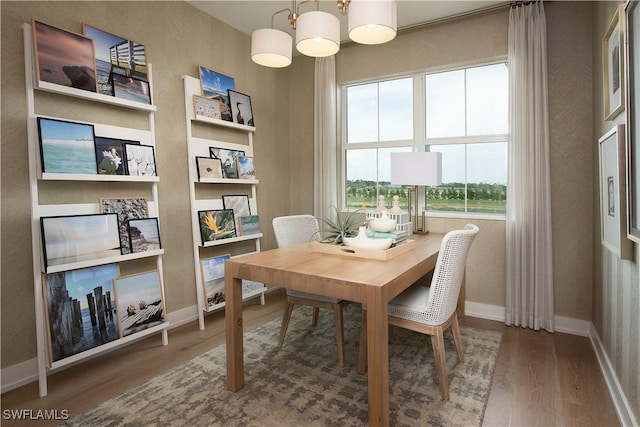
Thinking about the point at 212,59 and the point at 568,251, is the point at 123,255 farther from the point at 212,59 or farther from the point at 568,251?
the point at 568,251

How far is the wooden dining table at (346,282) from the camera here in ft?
4.96

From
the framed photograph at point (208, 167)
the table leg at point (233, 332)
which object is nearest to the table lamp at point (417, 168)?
the framed photograph at point (208, 167)

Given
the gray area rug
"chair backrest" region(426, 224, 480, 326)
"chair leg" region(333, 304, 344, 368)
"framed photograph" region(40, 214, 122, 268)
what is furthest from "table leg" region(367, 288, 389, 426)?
"framed photograph" region(40, 214, 122, 268)

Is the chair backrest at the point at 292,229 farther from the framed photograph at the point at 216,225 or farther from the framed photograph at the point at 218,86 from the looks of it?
the framed photograph at the point at 218,86

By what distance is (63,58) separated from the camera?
2158 mm

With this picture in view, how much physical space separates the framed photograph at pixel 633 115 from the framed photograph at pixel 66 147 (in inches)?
113

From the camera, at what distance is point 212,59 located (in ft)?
10.8

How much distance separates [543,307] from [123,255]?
3.20m

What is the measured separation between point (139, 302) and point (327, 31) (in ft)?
7.06

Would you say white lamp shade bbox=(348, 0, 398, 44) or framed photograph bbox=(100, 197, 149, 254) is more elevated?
white lamp shade bbox=(348, 0, 398, 44)

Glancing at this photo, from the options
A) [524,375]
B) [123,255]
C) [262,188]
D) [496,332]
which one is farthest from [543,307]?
[123,255]

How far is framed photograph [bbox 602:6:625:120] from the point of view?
1.66 metres

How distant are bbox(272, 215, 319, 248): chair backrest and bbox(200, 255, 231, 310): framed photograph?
770 mm

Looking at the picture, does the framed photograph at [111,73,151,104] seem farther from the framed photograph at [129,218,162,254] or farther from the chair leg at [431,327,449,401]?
the chair leg at [431,327,449,401]
